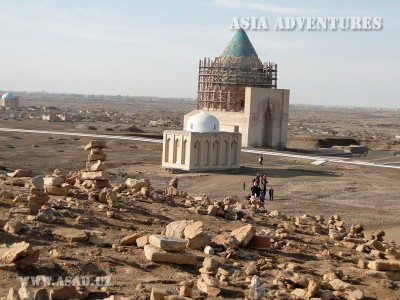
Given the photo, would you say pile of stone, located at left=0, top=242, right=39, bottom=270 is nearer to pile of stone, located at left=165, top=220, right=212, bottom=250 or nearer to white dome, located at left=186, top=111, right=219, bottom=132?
pile of stone, located at left=165, top=220, right=212, bottom=250

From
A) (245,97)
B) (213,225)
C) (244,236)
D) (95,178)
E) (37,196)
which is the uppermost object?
(245,97)

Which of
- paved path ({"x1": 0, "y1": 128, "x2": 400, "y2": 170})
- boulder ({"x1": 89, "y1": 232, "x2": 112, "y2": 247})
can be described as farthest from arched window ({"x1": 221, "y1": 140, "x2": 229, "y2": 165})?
boulder ({"x1": 89, "y1": 232, "x2": 112, "y2": 247})

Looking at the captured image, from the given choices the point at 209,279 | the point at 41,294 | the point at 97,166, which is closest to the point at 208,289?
the point at 209,279

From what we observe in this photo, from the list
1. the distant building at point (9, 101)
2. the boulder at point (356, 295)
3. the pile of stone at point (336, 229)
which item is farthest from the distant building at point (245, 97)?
the distant building at point (9, 101)

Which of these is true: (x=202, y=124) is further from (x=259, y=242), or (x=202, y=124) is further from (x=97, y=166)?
(x=259, y=242)

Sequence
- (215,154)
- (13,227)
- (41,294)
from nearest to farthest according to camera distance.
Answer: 1. (41,294)
2. (13,227)
3. (215,154)

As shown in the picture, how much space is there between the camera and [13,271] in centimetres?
784

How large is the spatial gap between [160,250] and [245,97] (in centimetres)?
3318

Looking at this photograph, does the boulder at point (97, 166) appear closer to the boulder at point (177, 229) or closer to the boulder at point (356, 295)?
the boulder at point (177, 229)

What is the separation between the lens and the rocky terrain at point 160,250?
26.0 feet

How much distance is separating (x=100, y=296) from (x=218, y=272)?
6.33 feet

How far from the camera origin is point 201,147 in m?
30.7

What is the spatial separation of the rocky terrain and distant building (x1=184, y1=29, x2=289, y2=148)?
1054 inches

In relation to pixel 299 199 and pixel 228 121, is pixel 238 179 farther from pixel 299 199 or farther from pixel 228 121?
pixel 228 121
